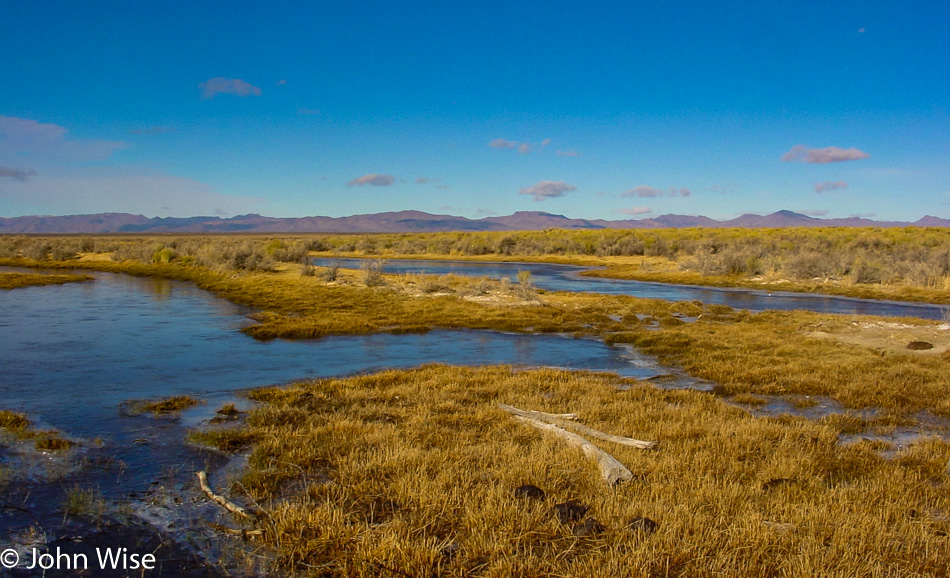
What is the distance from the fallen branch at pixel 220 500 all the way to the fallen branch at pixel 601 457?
149 inches

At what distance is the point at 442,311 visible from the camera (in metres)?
24.1

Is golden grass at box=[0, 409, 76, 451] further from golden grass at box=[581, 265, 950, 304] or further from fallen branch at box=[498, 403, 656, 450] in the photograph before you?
golden grass at box=[581, 265, 950, 304]

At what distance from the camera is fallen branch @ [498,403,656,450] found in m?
7.73

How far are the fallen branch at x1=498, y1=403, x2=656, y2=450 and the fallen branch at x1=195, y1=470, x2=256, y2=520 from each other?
14.7 ft

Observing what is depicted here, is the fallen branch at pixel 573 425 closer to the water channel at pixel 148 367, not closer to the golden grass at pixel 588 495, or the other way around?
the golden grass at pixel 588 495

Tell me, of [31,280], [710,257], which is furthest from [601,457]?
[710,257]

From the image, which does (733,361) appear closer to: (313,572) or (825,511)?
(825,511)

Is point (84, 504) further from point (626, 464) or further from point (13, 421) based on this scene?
point (626, 464)

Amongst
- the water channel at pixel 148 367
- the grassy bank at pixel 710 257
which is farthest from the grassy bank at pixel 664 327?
the grassy bank at pixel 710 257

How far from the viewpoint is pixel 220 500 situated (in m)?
6.20

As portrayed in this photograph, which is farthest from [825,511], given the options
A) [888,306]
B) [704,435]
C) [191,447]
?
[888,306]

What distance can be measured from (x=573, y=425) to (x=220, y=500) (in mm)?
4775

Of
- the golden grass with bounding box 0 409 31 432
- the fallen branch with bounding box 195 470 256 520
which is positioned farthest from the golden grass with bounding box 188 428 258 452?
the golden grass with bounding box 0 409 31 432

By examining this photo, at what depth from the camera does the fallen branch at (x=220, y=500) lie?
19.5ft
